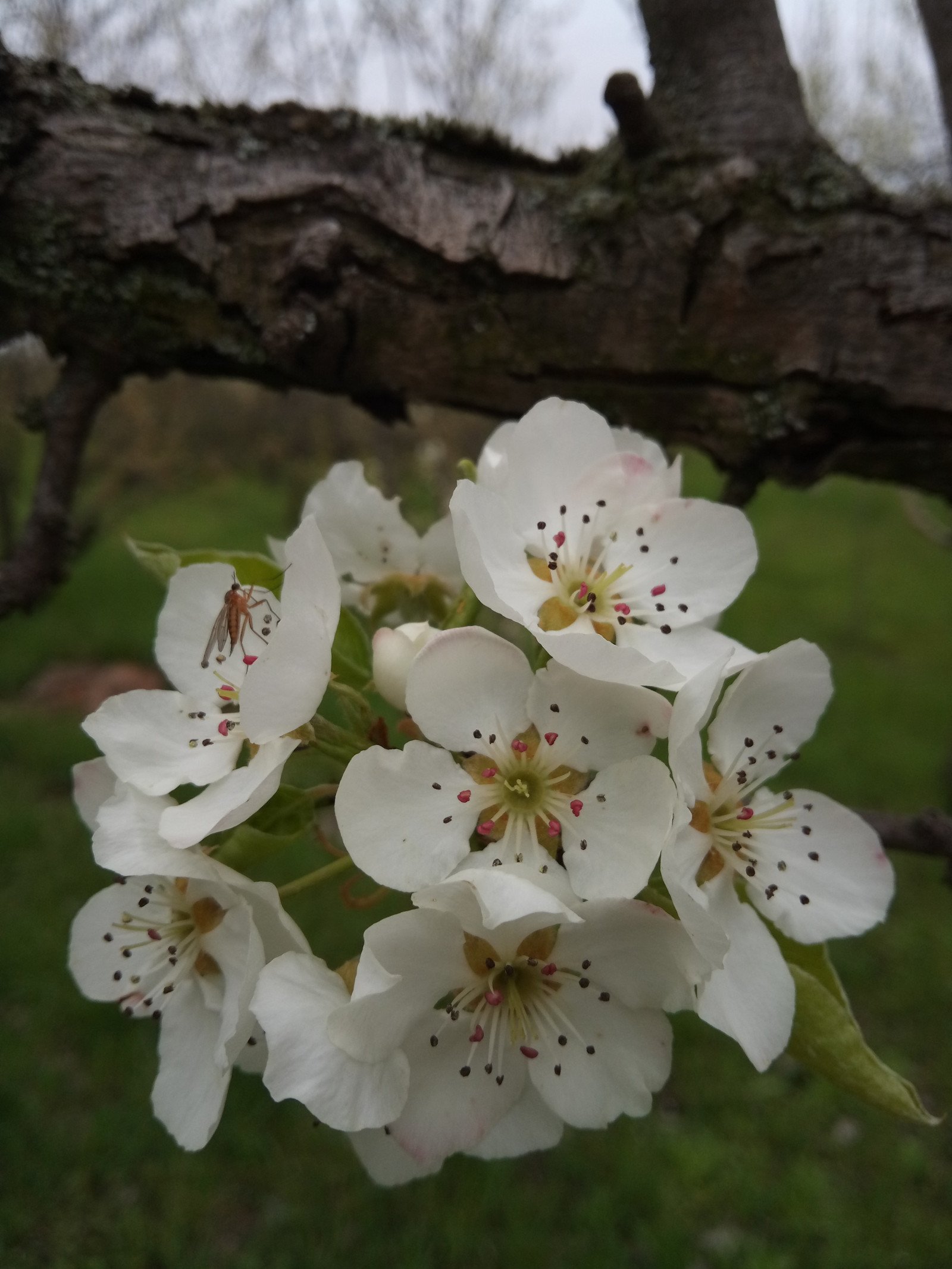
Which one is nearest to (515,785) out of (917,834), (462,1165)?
(917,834)

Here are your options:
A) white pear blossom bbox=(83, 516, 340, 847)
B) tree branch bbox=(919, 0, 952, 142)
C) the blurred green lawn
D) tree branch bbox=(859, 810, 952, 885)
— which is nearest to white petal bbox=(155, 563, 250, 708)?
white pear blossom bbox=(83, 516, 340, 847)

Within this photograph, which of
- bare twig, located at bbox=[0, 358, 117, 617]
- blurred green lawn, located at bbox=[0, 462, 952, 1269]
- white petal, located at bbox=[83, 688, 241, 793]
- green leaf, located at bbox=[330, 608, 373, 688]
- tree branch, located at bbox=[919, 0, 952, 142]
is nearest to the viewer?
white petal, located at bbox=[83, 688, 241, 793]

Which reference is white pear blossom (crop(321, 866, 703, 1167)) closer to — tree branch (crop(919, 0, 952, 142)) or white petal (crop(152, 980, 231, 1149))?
white petal (crop(152, 980, 231, 1149))

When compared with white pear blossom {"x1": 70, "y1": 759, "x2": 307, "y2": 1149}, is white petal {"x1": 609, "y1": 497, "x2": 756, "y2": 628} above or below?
above

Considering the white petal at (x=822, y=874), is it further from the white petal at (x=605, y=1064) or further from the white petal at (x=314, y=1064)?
the white petal at (x=314, y=1064)

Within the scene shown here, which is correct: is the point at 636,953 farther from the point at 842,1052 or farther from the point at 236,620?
the point at 236,620

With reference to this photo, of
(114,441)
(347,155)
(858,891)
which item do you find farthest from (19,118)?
(114,441)
